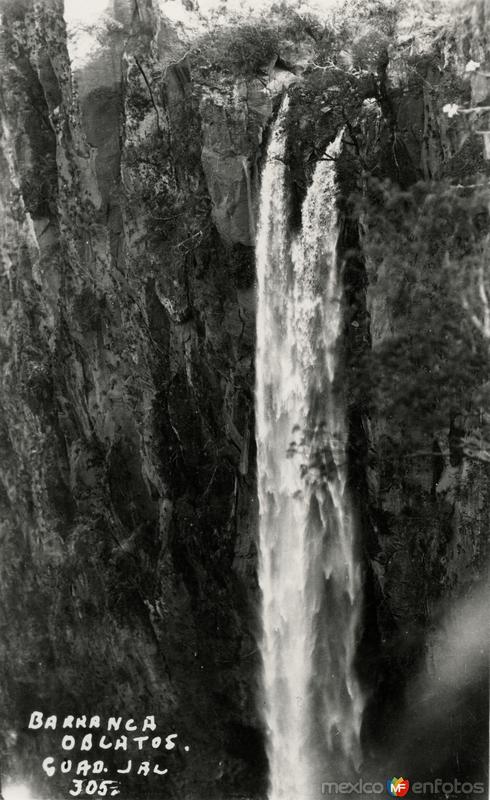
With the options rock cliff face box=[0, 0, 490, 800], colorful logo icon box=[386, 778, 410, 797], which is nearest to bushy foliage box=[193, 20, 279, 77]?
rock cliff face box=[0, 0, 490, 800]

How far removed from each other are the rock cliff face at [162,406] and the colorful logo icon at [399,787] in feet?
0.97

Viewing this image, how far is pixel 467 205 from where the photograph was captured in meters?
4.16

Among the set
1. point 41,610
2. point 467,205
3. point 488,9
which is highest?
point 488,9

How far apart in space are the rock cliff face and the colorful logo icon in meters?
0.30

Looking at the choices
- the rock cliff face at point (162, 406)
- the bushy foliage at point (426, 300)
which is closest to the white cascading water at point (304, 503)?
the rock cliff face at point (162, 406)

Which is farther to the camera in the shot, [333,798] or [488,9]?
[333,798]

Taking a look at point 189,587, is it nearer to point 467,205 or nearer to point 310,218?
point 310,218

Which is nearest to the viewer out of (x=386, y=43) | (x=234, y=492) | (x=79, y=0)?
A: (x=386, y=43)

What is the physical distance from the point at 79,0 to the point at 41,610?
397cm

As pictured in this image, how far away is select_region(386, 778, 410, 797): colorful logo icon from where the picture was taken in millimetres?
4484

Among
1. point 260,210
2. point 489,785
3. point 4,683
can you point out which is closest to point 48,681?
point 4,683

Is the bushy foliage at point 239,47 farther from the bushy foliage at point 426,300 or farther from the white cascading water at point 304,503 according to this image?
the bushy foliage at point 426,300

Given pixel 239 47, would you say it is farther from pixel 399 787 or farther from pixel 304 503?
pixel 399 787

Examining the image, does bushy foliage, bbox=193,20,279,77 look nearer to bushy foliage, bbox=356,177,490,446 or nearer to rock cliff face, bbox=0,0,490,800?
rock cliff face, bbox=0,0,490,800
